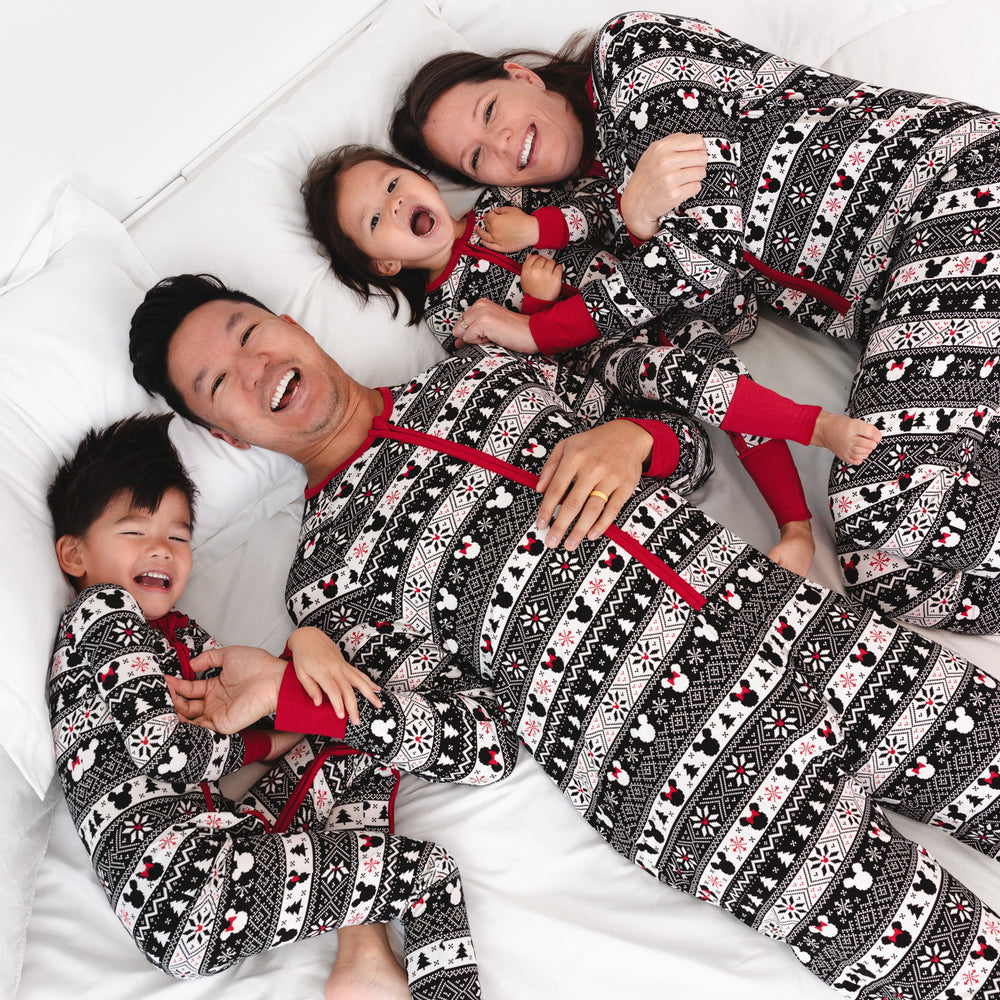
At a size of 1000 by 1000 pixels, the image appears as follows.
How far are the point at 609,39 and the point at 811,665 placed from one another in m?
1.22

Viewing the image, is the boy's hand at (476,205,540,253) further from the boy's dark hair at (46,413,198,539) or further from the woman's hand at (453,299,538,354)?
the boy's dark hair at (46,413,198,539)

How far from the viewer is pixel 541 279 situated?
1798mm

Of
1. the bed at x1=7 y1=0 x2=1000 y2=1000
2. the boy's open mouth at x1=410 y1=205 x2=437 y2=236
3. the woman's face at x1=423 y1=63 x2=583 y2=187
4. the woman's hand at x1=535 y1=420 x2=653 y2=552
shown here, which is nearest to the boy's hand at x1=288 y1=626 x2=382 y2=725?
the bed at x1=7 y1=0 x2=1000 y2=1000

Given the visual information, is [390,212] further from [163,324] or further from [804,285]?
[804,285]

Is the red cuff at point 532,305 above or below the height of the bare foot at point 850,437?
above

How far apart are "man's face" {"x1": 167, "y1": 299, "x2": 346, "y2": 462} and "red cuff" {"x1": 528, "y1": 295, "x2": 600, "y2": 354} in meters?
0.42

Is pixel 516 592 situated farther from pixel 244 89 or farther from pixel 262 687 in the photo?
pixel 244 89

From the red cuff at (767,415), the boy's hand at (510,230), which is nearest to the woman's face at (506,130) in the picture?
the boy's hand at (510,230)

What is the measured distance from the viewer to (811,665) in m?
1.35

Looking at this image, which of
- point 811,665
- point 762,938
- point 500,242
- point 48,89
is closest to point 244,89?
point 48,89

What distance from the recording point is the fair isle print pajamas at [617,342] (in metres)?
1.54

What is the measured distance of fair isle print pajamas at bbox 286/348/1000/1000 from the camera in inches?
47.7

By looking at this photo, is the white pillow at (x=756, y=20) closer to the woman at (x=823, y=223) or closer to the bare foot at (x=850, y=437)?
the woman at (x=823, y=223)

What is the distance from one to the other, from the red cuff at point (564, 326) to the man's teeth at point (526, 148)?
0.34m
